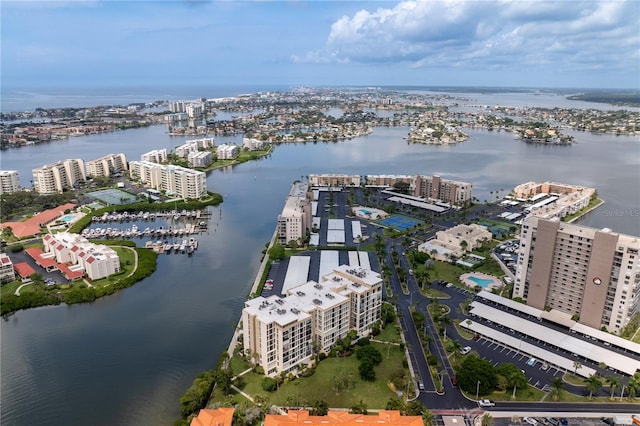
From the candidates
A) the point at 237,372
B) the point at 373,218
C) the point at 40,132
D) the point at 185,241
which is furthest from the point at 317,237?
the point at 40,132

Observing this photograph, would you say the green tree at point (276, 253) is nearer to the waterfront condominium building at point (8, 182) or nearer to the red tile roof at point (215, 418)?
the red tile roof at point (215, 418)

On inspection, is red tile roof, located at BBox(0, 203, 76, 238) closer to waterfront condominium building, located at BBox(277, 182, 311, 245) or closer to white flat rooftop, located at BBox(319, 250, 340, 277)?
waterfront condominium building, located at BBox(277, 182, 311, 245)

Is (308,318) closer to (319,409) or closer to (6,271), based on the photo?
(319,409)

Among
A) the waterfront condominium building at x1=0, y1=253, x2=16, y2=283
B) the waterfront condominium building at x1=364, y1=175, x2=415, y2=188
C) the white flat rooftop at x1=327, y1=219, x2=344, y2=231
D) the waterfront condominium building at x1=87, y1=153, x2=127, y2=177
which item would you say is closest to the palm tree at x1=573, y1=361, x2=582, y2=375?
the white flat rooftop at x1=327, y1=219, x2=344, y2=231

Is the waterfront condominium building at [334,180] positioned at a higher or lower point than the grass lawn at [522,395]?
higher

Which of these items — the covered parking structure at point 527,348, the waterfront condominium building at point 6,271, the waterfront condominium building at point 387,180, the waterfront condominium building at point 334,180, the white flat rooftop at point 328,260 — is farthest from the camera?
the waterfront condominium building at point 334,180

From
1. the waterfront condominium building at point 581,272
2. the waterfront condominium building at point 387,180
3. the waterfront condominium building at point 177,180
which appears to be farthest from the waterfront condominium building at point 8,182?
the waterfront condominium building at point 581,272
